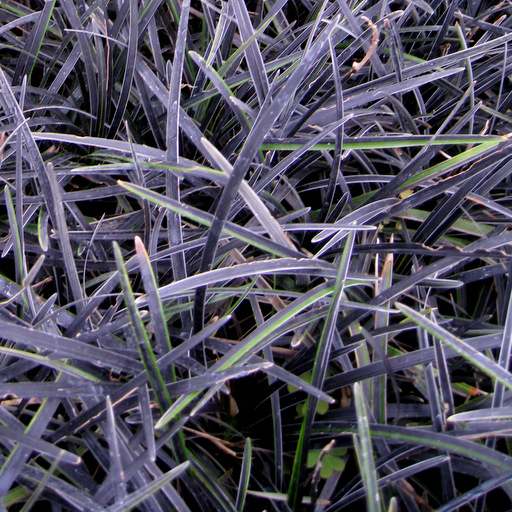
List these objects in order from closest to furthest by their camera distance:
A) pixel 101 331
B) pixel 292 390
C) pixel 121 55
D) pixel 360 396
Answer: pixel 360 396 → pixel 101 331 → pixel 292 390 → pixel 121 55

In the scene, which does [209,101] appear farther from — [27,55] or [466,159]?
[466,159]

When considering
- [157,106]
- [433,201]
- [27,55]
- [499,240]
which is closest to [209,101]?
[157,106]

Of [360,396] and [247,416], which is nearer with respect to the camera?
[360,396]

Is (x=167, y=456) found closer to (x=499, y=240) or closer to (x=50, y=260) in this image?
(x=50, y=260)

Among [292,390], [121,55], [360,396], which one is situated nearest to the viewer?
[360,396]

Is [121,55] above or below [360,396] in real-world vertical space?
above

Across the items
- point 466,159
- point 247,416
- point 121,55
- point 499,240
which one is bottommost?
point 247,416

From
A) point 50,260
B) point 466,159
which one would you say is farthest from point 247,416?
point 466,159
